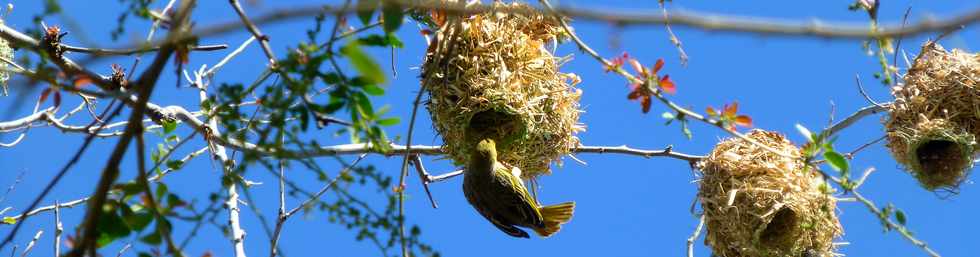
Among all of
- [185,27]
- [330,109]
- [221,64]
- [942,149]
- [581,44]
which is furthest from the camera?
[942,149]

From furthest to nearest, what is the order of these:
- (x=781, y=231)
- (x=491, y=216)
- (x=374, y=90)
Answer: (x=781, y=231) < (x=491, y=216) < (x=374, y=90)

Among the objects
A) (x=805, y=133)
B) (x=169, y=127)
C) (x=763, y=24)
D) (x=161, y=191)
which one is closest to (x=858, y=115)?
(x=805, y=133)

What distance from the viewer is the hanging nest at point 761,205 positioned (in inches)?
149

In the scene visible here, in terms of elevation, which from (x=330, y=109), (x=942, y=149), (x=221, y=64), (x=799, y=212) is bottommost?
(x=330, y=109)

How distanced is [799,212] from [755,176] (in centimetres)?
20

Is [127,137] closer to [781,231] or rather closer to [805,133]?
[805,133]

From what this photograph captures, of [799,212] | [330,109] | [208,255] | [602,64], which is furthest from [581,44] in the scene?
[799,212]

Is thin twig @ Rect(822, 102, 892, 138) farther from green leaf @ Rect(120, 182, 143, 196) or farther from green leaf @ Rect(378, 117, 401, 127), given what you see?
green leaf @ Rect(120, 182, 143, 196)

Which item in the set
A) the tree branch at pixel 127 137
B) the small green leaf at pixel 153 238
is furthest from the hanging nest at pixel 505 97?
the tree branch at pixel 127 137

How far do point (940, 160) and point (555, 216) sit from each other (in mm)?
1689

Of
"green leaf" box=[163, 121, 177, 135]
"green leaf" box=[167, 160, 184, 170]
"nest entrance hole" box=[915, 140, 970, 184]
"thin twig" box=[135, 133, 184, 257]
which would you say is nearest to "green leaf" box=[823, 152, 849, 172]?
"thin twig" box=[135, 133, 184, 257]

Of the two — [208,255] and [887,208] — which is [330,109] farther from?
[887,208]

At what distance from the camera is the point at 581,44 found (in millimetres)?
2217

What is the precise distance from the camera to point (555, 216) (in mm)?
3723
